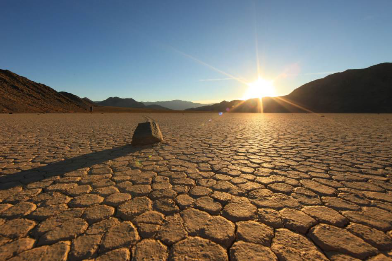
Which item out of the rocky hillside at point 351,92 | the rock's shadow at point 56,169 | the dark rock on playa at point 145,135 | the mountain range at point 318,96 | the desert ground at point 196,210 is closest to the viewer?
the desert ground at point 196,210

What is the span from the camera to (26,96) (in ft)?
112

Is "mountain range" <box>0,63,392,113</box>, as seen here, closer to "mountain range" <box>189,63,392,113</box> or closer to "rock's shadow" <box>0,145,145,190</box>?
"mountain range" <box>189,63,392,113</box>

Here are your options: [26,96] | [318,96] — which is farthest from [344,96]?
[26,96]

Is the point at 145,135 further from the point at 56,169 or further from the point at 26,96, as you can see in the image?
the point at 26,96

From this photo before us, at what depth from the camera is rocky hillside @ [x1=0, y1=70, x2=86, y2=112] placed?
28.0 meters

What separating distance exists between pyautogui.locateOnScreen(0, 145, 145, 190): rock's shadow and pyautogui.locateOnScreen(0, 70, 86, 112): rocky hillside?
32641mm

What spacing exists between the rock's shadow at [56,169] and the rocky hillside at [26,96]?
3264 centimetres

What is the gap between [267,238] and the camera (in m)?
1.28

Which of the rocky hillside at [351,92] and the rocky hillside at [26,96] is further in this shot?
the rocky hillside at [351,92]

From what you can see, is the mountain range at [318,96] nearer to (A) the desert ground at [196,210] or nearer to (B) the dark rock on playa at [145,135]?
(B) the dark rock on playa at [145,135]

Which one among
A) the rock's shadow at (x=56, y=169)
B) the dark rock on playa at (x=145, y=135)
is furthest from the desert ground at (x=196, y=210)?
the dark rock on playa at (x=145, y=135)

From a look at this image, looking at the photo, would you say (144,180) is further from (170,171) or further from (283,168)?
(283,168)

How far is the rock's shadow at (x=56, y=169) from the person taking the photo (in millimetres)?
2273

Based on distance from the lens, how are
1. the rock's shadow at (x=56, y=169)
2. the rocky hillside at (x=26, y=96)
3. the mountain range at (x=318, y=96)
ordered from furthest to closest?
the mountain range at (x=318, y=96)
the rocky hillside at (x=26, y=96)
the rock's shadow at (x=56, y=169)
